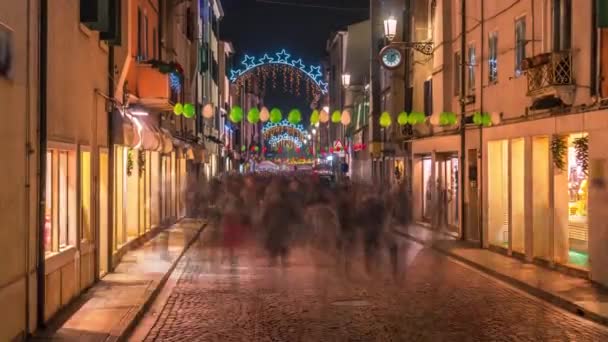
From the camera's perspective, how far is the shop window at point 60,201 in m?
11.9

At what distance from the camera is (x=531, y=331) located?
1132 cm

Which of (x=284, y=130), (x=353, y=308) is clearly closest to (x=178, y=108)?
(x=353, y=308)

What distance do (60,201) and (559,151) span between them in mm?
10007

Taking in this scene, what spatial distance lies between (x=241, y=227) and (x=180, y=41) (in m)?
9.67

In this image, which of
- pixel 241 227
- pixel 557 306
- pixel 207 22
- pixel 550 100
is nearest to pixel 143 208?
pixel 241 227

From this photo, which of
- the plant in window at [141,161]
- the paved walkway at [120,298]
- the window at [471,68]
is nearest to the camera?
the paved walkway at [120,298]

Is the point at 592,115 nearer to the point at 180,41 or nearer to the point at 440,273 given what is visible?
the point at 440,273

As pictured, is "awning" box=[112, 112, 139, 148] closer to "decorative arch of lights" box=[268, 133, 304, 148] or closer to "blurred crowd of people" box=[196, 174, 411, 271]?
"blurred crowd of people" box=[196, 174, 411, 271]

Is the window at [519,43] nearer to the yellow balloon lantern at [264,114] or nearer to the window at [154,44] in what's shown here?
the yellow balloon lantern at [264,114]

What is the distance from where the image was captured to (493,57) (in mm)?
22188

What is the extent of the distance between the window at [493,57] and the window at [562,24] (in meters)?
4.12

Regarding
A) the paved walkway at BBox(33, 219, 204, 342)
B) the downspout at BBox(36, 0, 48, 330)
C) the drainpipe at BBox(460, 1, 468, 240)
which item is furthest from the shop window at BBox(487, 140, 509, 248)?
the downspout at BBox(36, 0, 48, 330)

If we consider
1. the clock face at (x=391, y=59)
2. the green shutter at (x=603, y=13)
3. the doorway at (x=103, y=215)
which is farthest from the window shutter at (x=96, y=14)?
the clock face at (x=391, y=59)

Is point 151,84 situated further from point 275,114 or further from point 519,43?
point 519,43
